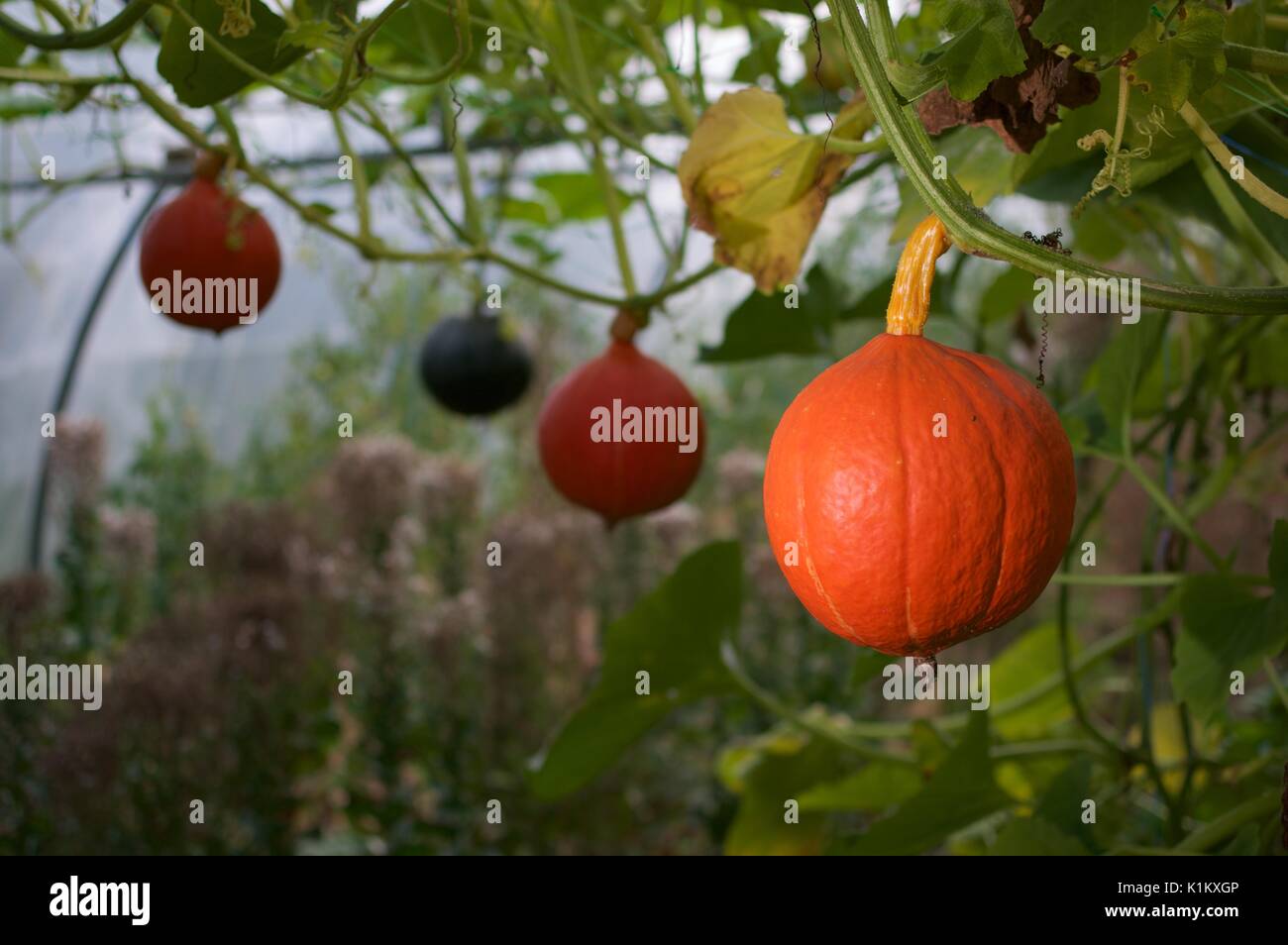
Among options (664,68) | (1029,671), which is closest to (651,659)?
(664,68)

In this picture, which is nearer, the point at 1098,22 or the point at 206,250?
the point at 1098,22

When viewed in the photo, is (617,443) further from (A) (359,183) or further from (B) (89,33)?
(B) (89,33)

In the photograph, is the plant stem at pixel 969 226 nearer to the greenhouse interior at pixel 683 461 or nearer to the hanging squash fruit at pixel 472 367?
the greenhouse interior at pixel 683 461

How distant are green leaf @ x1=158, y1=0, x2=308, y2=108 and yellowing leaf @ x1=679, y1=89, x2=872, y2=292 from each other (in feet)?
0.59

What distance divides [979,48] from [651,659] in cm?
56

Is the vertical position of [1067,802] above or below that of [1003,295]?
below

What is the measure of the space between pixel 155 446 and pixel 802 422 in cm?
289

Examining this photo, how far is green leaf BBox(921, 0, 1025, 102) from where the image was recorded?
30 centimetres

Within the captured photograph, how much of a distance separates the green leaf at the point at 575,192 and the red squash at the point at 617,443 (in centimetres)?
70

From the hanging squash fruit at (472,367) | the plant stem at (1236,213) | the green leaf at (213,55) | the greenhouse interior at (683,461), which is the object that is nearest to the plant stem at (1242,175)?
the greenhouse interior at (683,461)

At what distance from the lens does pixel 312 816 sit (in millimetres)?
1860

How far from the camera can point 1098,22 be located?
31 cm

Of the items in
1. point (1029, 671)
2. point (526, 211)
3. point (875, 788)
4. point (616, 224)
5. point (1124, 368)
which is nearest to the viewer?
point (1124, 368)
